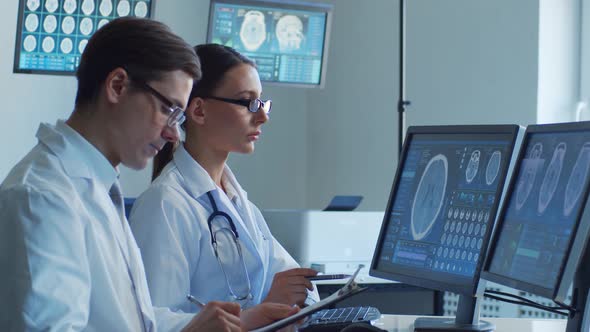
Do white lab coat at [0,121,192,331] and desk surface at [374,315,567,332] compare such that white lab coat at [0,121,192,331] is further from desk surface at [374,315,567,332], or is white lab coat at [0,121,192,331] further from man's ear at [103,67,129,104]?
desk surface at [374,315,567,332]

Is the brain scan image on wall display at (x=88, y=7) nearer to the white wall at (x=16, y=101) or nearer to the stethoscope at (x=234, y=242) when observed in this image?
the white wall at (x=16, y=101)

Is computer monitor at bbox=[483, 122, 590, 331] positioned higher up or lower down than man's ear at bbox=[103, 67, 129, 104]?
lower down

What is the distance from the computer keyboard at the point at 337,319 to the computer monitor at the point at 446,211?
0.10 meters

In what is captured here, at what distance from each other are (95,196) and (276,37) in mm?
2647

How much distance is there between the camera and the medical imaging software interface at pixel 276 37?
384 cm

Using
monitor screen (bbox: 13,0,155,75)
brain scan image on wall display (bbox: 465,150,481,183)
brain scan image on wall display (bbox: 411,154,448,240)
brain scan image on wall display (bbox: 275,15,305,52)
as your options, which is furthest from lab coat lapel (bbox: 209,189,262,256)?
brain scan image on wall display (bbox: 275,15,305,52)

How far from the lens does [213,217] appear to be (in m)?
2.05

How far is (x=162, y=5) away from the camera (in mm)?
4379

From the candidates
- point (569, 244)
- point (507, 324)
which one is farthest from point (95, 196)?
point (507, 324)

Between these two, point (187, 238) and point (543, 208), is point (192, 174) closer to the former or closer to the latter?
point (187, 238)

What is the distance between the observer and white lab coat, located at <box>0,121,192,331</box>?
1204 mm

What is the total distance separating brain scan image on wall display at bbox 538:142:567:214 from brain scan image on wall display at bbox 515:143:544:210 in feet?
0.14

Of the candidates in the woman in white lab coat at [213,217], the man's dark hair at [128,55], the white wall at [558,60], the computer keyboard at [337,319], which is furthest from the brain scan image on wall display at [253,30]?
the man's dark hair at [128,55]

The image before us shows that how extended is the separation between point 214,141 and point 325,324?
58cm
